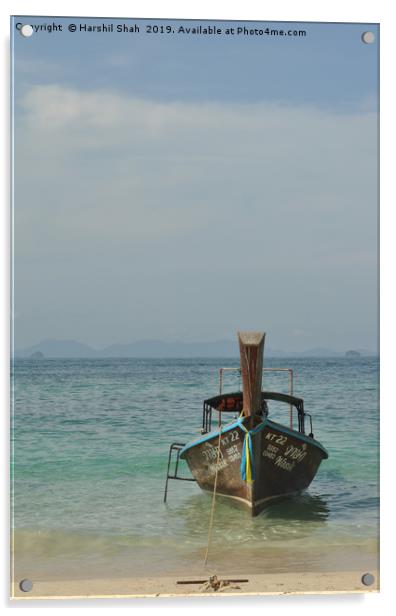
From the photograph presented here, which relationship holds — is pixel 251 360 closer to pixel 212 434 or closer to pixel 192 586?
pixel 192 586

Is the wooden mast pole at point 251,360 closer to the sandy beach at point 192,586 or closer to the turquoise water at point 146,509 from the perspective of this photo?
the turquoise water at point 146,509

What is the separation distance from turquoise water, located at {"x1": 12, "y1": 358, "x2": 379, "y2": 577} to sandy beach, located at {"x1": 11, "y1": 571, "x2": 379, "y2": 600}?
0.13 metres

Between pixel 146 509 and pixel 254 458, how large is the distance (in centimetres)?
100

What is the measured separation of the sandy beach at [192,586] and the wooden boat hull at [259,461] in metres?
1.63

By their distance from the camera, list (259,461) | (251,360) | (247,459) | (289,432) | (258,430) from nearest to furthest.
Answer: (251,360)
(247,459)
(258,430)
(259,461)
(289,432)

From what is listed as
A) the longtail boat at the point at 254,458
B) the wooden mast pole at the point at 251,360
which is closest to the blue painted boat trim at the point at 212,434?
the longtail boat at the point at 254,458

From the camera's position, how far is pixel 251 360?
5.81 m

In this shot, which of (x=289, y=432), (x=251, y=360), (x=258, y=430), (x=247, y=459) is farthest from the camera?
(x=289, y=432)

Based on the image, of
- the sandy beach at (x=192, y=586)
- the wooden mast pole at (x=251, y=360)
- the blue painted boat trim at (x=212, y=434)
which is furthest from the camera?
the blue painted boat trim at (x=212, y=434)

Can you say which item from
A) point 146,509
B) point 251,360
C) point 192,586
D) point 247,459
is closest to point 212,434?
point 247,459

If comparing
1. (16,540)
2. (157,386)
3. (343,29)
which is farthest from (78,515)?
(157,386)

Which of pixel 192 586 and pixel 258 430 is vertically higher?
pixel 258 430

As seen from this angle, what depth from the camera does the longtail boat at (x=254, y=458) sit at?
271 inches

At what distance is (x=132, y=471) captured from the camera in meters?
8.63
